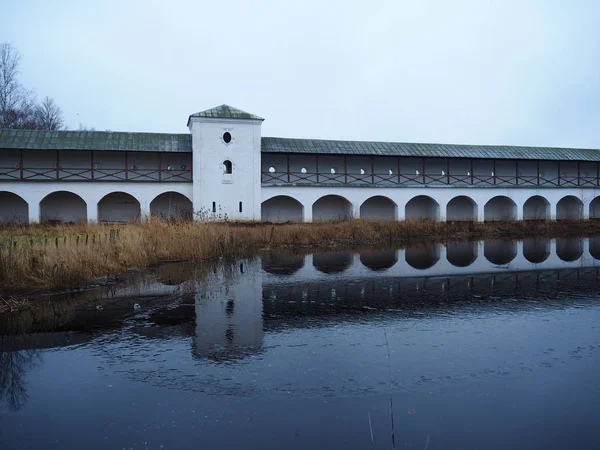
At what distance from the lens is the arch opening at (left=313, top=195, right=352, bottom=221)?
2855 centimetres

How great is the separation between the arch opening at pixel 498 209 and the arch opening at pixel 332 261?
18538 mm

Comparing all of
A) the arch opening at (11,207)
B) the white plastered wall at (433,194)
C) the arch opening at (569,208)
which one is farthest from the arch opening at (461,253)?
the arch opening at (11,207)

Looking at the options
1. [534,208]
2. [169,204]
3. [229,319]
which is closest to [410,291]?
[229,319]

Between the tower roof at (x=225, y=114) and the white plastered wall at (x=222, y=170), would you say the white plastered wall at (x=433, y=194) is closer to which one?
the white plastered wall at (x=222, y=170)

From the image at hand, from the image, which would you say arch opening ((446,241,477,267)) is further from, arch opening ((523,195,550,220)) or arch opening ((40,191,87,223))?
arch opening ((40,191,87,223))

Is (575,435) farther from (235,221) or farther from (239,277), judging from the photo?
(235,221)

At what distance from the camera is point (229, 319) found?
7.11m

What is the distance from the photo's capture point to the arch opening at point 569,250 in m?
14.7

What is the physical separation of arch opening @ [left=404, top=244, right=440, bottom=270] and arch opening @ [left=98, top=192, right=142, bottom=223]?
15.8 metres

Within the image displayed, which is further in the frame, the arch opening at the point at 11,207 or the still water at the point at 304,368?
the arch opening at the point at 11,207

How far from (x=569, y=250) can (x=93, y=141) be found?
22785 millimetres

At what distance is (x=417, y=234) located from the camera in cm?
2259

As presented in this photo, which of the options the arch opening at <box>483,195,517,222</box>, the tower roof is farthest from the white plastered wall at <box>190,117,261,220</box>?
the arch opening at <box>483,195,517,222</box>

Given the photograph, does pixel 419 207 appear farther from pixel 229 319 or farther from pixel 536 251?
pixel 229 319
